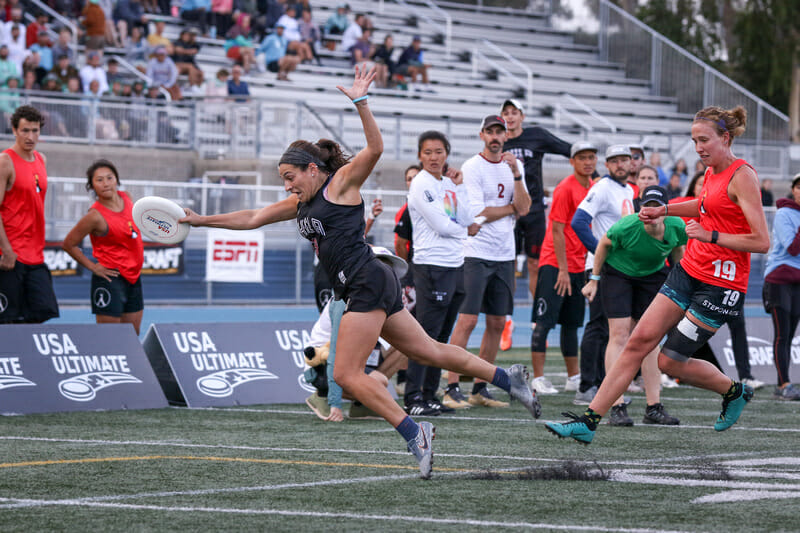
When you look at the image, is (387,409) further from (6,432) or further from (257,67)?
(257,67)

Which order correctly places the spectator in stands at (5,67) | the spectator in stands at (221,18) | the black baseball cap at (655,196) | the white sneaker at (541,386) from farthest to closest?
the spectator in stands at (221,18)
the spectator in stands at (5,67)
the white sneaker at (541,386)
the black baseball cap at (655,196)

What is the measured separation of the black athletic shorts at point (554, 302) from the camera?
37.7 feet

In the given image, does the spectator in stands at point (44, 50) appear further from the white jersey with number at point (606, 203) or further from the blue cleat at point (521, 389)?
the blue cleat at point (521, 389)

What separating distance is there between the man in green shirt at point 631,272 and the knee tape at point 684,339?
58.3 inches

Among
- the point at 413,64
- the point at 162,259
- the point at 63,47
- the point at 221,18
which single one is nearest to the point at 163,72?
the point at 63,47

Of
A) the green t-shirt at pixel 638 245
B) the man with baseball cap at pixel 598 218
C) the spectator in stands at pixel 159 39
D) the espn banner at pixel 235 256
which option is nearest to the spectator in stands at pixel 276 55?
the spectator in stands at pixel 159 39

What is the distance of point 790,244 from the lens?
11.6 m

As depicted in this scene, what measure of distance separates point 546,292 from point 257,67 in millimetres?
17603

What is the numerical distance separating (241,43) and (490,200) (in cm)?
1848

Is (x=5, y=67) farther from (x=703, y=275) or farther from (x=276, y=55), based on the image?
(x=703, y=275)

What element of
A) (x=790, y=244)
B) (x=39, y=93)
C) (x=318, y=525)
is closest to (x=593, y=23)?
(x=39, y=93)

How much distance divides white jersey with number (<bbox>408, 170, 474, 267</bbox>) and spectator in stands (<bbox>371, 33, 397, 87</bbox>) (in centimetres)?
1978

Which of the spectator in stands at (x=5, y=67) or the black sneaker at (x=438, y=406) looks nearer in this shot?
the black sneaker at (x=438, y=406)

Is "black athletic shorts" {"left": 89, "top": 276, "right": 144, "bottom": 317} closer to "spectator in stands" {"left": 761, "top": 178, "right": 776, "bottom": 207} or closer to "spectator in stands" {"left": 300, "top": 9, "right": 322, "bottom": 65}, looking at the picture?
"spectator in stands" {"left": 761, "top": 178, "right": 776, "bottom": 207}
